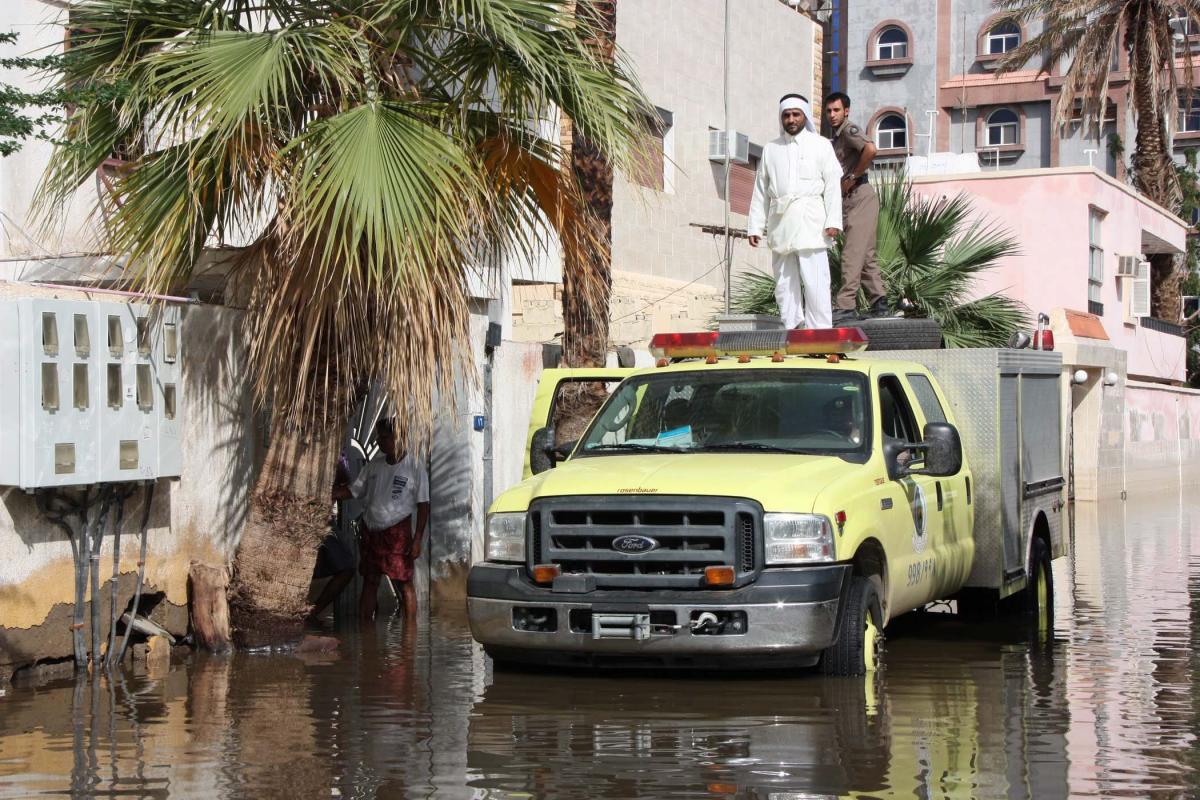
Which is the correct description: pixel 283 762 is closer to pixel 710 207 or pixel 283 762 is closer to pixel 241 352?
pixel 241 352

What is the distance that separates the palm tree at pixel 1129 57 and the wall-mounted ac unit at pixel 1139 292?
287 centimetres

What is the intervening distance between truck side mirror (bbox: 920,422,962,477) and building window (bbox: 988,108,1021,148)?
54.1m

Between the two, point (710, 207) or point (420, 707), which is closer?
point (420, 707)

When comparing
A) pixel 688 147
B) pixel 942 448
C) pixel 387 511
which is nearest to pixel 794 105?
pixel 942 448

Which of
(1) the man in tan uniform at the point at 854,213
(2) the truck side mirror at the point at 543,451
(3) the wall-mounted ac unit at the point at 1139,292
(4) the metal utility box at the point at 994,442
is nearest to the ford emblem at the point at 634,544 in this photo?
(2) the truck side mirror at the point at 543,451

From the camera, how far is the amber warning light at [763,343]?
10.6 metres

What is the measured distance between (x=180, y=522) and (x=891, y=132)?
55.3m

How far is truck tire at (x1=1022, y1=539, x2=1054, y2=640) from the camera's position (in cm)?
1262

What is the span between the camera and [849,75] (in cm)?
6400

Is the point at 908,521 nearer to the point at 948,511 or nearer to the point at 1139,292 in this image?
the point at 948,511

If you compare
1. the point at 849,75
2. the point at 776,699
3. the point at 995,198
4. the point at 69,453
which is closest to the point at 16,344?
the point at 69,453

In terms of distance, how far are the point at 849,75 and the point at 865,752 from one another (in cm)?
5831

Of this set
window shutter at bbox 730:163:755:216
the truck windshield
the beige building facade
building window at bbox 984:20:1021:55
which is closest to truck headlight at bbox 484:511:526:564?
the truck windshield

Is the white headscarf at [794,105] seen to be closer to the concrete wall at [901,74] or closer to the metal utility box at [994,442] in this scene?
the metal utility box at [994,442]
